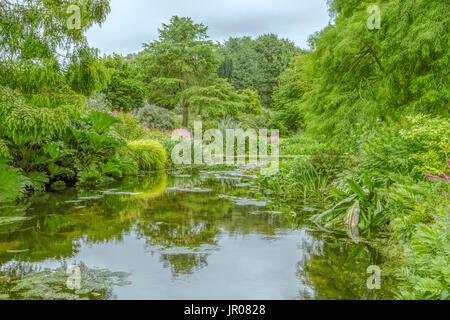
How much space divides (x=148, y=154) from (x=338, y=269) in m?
8.05

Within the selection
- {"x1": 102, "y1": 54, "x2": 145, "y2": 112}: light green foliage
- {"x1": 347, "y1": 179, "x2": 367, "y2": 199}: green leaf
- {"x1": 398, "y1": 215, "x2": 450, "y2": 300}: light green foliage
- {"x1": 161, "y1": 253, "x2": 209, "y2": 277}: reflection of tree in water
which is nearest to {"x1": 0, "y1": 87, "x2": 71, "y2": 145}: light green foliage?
{"x1": 161, "y1": 253, "x2": 209, "y2": 277}: reflection of tree in water

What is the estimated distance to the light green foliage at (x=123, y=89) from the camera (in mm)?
23156

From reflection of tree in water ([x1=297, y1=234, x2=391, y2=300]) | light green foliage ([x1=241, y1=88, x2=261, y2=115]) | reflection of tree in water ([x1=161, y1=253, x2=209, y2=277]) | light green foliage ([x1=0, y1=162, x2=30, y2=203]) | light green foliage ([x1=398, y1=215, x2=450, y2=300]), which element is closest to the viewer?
light green foliage ([x1=398, y1=215, x2=450, y2=300])

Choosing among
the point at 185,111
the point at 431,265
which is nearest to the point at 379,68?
the point at 431,265

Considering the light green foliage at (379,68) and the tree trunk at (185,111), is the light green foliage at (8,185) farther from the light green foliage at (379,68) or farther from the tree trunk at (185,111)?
the tree trunk at (185,111)

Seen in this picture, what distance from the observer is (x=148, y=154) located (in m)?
10.0

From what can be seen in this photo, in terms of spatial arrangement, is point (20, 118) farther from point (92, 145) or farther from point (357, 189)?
point (357, 189)

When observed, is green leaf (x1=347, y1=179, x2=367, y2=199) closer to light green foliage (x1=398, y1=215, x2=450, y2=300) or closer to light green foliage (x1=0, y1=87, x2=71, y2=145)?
light green foliage (x1=398, y1=215, x2=450, y2=300)

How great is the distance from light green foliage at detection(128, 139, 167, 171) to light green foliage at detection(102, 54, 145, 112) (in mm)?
13761

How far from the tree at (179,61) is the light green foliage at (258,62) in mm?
9178

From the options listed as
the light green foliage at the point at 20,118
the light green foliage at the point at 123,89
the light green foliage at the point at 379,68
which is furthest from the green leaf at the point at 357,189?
the light green foliage at the point at 123,89

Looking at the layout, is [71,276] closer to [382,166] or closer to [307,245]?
[307,245]

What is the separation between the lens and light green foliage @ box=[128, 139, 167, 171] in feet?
32.2
